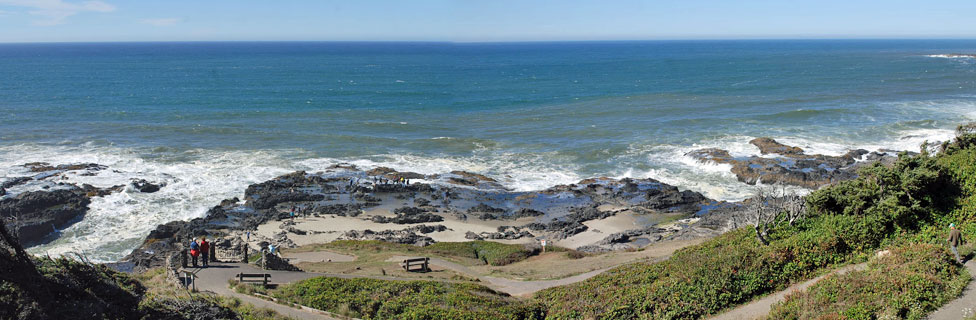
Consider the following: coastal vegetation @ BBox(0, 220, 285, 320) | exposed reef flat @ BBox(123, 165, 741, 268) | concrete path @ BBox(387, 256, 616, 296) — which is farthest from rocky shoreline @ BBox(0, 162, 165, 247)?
concrete path @ BBox(387, 256, 616, 296)

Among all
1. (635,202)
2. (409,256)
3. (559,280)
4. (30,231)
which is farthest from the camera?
(635,202)

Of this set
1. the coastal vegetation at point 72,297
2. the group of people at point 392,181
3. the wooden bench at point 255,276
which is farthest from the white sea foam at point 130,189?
the coastal vegetation at point 72,297

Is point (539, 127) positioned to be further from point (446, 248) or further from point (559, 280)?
point (559, 280)

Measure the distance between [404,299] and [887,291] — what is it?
1228 cm

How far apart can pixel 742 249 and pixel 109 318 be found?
16.3 metres

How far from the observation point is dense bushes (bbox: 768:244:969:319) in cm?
1249

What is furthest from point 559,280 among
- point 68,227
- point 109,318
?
point 68,227

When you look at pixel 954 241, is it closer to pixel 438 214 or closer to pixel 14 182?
pixel 438 214

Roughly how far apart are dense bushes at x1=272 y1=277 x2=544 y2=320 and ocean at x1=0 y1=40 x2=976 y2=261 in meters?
16.5

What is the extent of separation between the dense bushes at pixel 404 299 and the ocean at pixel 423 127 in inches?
649

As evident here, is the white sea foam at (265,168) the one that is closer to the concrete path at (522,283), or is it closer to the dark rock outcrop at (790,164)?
the dark rock outcrop at (790,164)

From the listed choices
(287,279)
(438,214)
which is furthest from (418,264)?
(438,214)

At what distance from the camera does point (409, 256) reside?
84.7ft

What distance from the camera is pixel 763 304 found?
1468 cm
